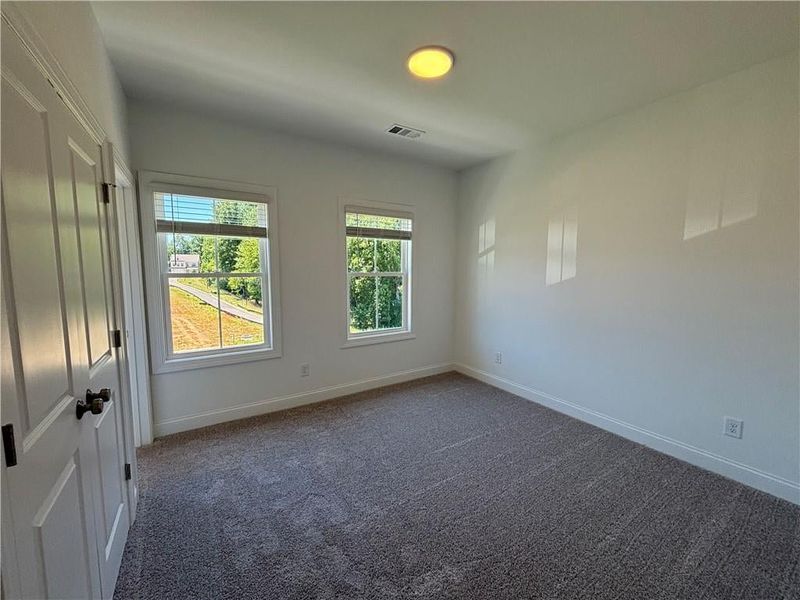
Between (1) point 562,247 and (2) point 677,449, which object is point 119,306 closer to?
(1) point 562,247

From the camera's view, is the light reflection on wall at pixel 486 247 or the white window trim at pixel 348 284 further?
the light reflection on wall at pixel 486 247

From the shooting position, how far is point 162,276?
275 cm

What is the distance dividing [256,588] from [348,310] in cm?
248

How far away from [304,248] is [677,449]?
3457mm

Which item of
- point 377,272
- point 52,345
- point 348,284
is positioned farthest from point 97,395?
point 377,272

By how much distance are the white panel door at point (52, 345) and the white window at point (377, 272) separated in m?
2.36

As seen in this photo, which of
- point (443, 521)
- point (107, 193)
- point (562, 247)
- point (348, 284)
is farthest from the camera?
point (348, 284)

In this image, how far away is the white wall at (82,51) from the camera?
3.53ft

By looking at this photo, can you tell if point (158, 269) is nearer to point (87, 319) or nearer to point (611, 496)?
point (87, 319)

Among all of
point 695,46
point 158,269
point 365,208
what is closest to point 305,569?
point 158,269

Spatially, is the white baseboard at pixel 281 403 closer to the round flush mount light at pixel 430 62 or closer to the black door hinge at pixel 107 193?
the black door hinge at pixel 107 193

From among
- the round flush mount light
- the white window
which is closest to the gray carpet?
the white window

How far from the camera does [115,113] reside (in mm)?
2094

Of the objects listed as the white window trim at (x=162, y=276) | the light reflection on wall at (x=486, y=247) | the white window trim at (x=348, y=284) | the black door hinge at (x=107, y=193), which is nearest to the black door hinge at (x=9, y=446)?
the black door hinge at (x=107, y=193)
